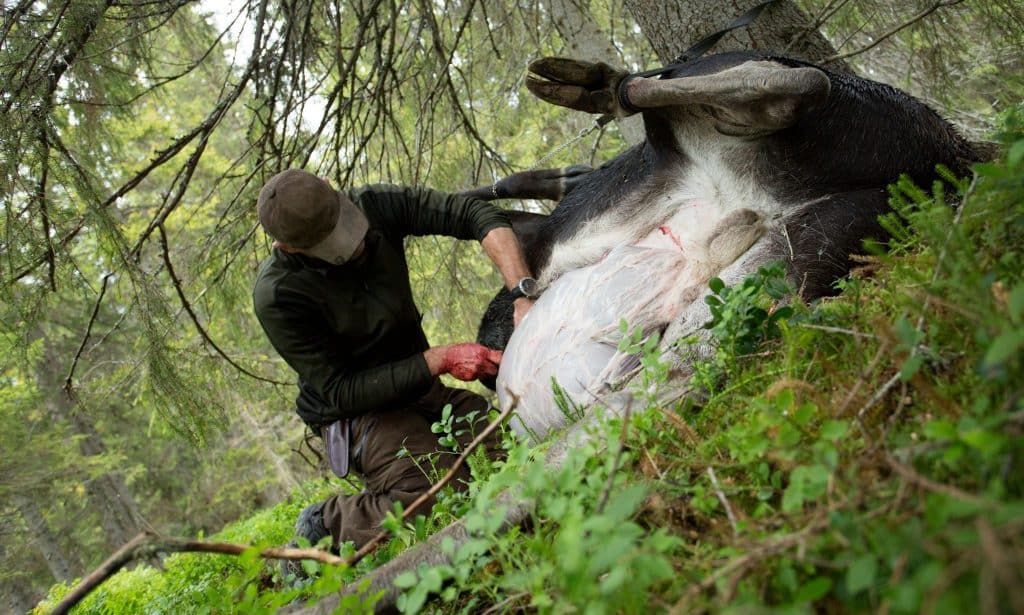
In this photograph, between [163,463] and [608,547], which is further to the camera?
[163,463]

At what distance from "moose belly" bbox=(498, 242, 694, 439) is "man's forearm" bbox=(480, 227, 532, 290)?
363mm

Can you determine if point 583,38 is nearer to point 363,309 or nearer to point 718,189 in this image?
point 718,189

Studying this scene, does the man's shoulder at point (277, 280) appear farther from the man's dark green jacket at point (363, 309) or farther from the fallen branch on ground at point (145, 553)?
the fallen branch on ground at point (145, 553)

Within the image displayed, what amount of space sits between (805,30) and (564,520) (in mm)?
3173

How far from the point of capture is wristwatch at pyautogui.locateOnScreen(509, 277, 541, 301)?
11.3 feet

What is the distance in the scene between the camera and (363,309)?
3424mm

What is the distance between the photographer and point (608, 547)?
3.42 feet

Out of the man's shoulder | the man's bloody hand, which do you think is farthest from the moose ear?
the man's shoulder

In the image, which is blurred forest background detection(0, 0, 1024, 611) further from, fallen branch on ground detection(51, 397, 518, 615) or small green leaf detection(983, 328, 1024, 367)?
small green leaf detection(983, 328, 1024, 367)

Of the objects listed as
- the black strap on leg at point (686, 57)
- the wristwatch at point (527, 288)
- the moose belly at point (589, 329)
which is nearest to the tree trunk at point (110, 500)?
the wristwatch at point (527, 288)

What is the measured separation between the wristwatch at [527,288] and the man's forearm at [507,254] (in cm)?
4

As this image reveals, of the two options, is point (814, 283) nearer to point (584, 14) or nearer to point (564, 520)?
point (564, 520)

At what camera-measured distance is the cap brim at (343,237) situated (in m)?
3.11

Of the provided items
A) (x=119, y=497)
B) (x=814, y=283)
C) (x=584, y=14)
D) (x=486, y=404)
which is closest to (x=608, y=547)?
(x=814, y=283)
